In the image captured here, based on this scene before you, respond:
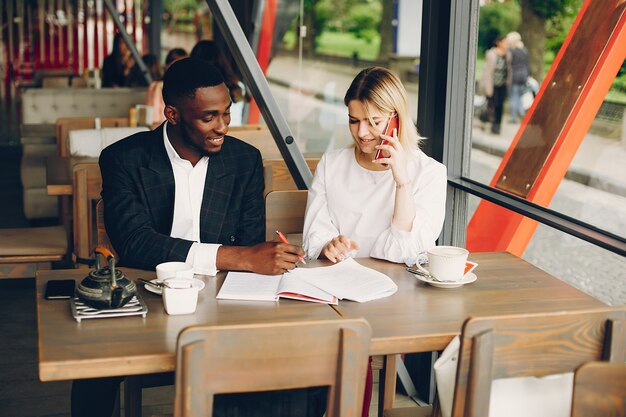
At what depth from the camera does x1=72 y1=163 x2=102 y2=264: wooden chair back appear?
353 centimetres

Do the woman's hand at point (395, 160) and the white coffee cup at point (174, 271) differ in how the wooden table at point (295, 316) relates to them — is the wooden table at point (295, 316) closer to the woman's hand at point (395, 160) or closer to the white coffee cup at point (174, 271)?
the white coffee cup at point (174, 271)

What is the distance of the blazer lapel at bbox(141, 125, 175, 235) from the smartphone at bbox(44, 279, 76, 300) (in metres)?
0.48

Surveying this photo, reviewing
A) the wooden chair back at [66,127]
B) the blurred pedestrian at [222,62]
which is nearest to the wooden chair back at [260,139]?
the blurred pedestrian at [222,62]

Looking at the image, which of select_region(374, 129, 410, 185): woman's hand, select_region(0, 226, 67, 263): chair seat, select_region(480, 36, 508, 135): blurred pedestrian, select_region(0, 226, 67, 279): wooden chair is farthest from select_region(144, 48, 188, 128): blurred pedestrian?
select_region(374, 129, 410, 185): woman's hand

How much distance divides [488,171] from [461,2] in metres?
0.87

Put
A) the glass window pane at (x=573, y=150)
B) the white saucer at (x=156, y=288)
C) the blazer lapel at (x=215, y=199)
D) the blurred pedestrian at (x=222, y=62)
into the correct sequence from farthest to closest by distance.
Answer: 1. the blurred pedestrian at (x=222, y=62)
2. the glass window pane at (x=573, y=150)
3. the blazer lapel at (x=215, y=199)
4. the white saucer at (x=156, y=288)

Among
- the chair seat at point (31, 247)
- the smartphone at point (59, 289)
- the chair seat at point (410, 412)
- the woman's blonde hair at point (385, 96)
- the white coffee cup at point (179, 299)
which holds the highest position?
the woman's blonde hair at point (385, 96)

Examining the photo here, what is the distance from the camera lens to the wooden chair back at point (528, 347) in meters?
1.58

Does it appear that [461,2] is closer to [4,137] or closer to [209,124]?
[209,124]

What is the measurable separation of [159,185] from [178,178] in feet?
0.24

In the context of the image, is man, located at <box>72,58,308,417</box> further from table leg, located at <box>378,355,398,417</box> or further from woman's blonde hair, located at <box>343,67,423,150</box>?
table leg, located at <box>378,355,398,417</box>

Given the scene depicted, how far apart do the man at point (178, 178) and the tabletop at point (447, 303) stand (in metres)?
0.57

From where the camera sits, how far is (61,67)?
36.5ft

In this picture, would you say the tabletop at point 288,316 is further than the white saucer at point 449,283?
No
